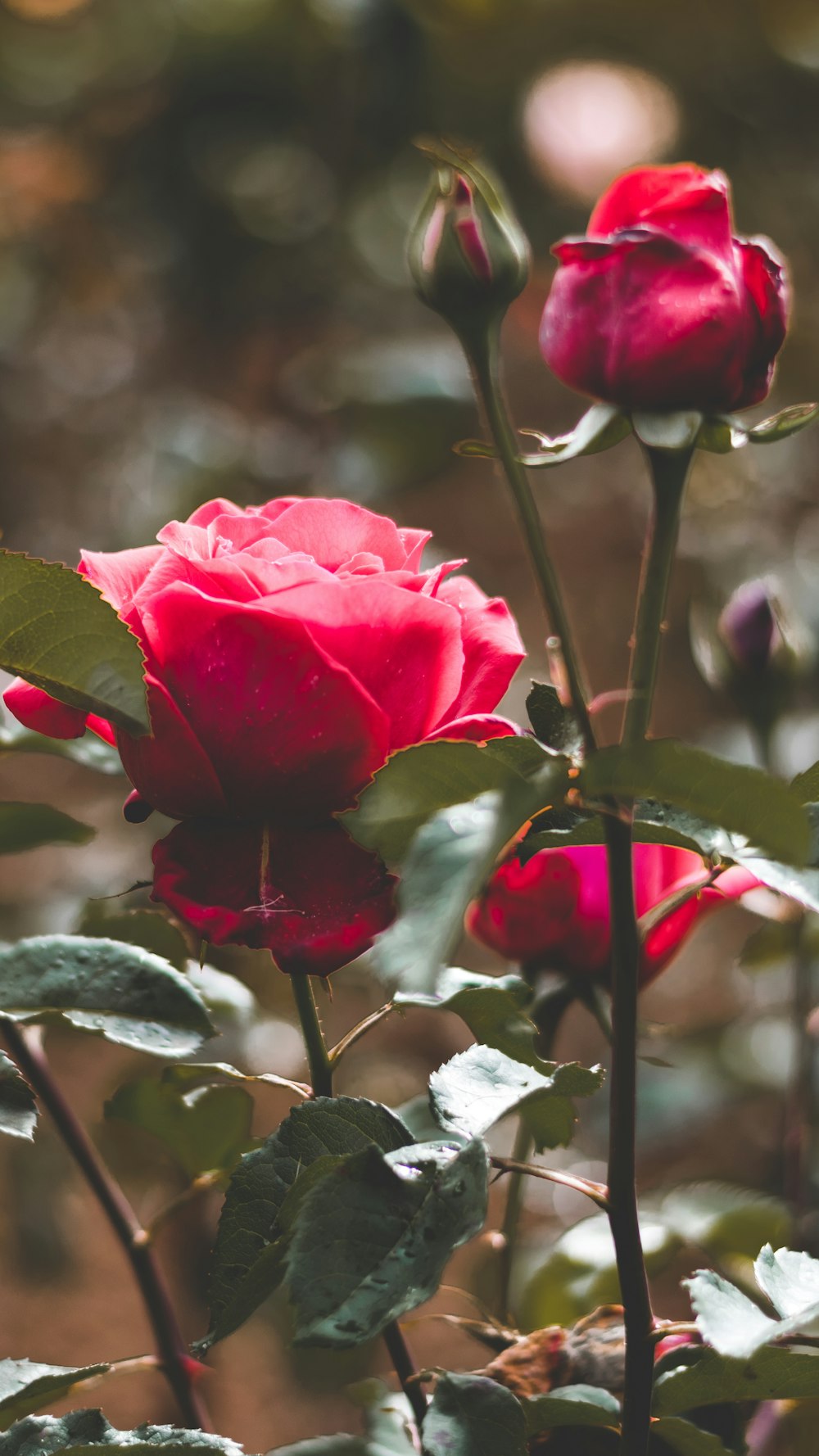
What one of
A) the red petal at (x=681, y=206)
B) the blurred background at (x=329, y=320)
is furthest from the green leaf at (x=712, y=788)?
the blurred background at (x=329, y=320)

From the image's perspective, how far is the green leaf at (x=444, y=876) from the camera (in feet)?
0.53

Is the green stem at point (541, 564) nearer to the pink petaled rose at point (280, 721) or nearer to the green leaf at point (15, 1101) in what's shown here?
the pink petaled rose at point (280, 721)

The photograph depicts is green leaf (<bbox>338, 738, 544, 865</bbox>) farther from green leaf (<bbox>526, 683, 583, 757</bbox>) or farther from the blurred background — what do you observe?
the blurred background

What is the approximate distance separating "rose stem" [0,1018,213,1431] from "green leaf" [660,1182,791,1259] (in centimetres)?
23

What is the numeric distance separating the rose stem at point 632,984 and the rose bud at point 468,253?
0.05m

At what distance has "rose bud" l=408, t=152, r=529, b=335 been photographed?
0.81 feet

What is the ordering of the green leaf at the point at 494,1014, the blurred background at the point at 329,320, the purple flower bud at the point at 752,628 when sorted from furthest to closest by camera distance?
the blurred background at the point at 329,320
the purple flower bud at the point at 752,628
the green leaf at the point at 494,1014

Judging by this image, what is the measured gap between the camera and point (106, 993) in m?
0.28

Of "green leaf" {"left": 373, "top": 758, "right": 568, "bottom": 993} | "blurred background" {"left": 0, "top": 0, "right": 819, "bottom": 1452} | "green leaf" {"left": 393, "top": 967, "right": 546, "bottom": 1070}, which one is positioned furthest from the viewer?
"blurred background" {"left": 0, "top": 0, "right": 819, "bottom": 1452}

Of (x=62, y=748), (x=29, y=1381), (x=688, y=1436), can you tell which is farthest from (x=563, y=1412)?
(x=62, y=748)

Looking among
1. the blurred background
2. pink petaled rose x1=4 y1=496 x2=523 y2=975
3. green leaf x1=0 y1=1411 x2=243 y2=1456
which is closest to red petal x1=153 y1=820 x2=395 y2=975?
Answer: pink petaled rose x1=4 y1=496 x2=523 y2=975

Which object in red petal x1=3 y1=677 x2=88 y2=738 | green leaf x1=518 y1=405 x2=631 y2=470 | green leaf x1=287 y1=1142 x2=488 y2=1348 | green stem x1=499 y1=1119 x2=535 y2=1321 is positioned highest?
green leaf x1=518 y1=405 x2=631 y2=470

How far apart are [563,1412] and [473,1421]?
28 millimetres

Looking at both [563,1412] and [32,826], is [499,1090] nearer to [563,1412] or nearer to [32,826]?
[563,1412]
